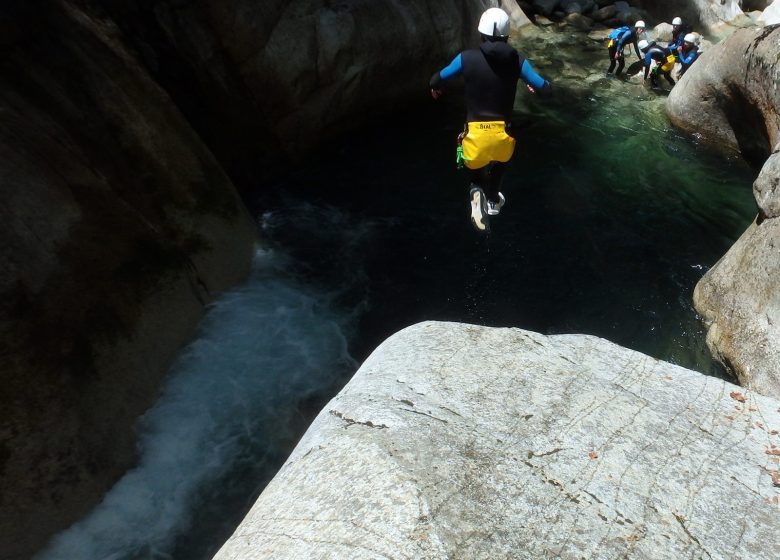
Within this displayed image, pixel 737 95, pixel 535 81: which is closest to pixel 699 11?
pixel 737 95

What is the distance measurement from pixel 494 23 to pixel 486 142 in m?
1.14

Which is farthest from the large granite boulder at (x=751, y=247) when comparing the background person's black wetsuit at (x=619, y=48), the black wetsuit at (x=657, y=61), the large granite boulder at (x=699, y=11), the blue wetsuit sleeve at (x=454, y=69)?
the large granite boulder at (x=699, y=11)

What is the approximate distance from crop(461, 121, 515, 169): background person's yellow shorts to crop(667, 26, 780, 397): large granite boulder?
114 inches

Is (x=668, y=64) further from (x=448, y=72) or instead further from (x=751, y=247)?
(x=448, y=72)

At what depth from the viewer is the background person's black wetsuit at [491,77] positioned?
6.12 m

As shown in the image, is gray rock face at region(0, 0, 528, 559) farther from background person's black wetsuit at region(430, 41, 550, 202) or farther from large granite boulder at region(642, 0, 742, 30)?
large granite boulder at region(642, 0, 742, 30)

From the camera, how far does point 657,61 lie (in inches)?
556

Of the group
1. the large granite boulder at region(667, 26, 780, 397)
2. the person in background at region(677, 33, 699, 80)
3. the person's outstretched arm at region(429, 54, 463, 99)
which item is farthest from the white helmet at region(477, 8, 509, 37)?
the person in background at region(677, 33, 699, 80)

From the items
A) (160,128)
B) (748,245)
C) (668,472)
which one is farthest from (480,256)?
(668,472)

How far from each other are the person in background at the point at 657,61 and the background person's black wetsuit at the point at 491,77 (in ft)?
30.9

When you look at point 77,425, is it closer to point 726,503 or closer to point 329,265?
point 329,265

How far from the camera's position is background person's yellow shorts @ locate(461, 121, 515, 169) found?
6395mm

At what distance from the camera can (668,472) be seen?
11.5 feet

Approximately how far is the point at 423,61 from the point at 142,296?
7788mm
